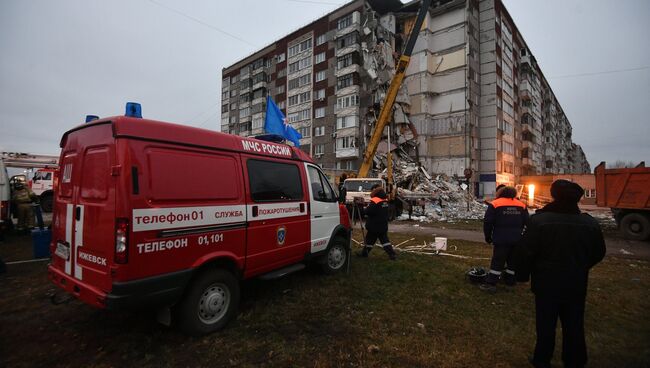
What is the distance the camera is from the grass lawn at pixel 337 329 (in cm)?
319

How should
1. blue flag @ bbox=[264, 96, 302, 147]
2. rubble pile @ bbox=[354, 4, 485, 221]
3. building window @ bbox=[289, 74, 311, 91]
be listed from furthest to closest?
building window @ bbox=[289, 74, 311, 91] < rubble pile @ bbox=[354, 4, 485, 221] < blue flag @ bbox=[264, 96, 302, 147]

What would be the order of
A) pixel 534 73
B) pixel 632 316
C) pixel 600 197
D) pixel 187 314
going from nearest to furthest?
1. pixel 187 314
2. pixel 632 316
3. pixel 600 197
4. pixel 534 73

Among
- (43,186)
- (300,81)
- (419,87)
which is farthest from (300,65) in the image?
(43,186)

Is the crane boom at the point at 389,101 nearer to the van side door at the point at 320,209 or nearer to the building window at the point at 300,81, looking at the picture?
the van side door at the point at 320,209

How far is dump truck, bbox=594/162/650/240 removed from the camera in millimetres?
10633

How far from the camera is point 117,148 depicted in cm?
296

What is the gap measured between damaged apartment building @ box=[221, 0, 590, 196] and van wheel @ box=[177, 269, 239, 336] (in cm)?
2845

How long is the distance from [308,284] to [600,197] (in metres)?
13.4

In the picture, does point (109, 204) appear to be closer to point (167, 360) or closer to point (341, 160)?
point (167, 360)

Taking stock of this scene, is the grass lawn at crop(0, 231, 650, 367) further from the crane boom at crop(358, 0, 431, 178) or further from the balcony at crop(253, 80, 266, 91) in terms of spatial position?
the balcony at crop(253, 80, 266, 91)

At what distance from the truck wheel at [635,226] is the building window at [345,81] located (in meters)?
29.2

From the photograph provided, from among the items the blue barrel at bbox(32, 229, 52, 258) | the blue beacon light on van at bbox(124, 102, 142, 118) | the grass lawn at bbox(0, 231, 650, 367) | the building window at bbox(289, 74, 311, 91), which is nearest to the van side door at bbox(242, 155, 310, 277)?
the grass lawn at bbox(0, 231, 650, 367)

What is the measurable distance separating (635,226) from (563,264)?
41.2ft

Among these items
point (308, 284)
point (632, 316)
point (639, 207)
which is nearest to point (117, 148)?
point (308, 284)
